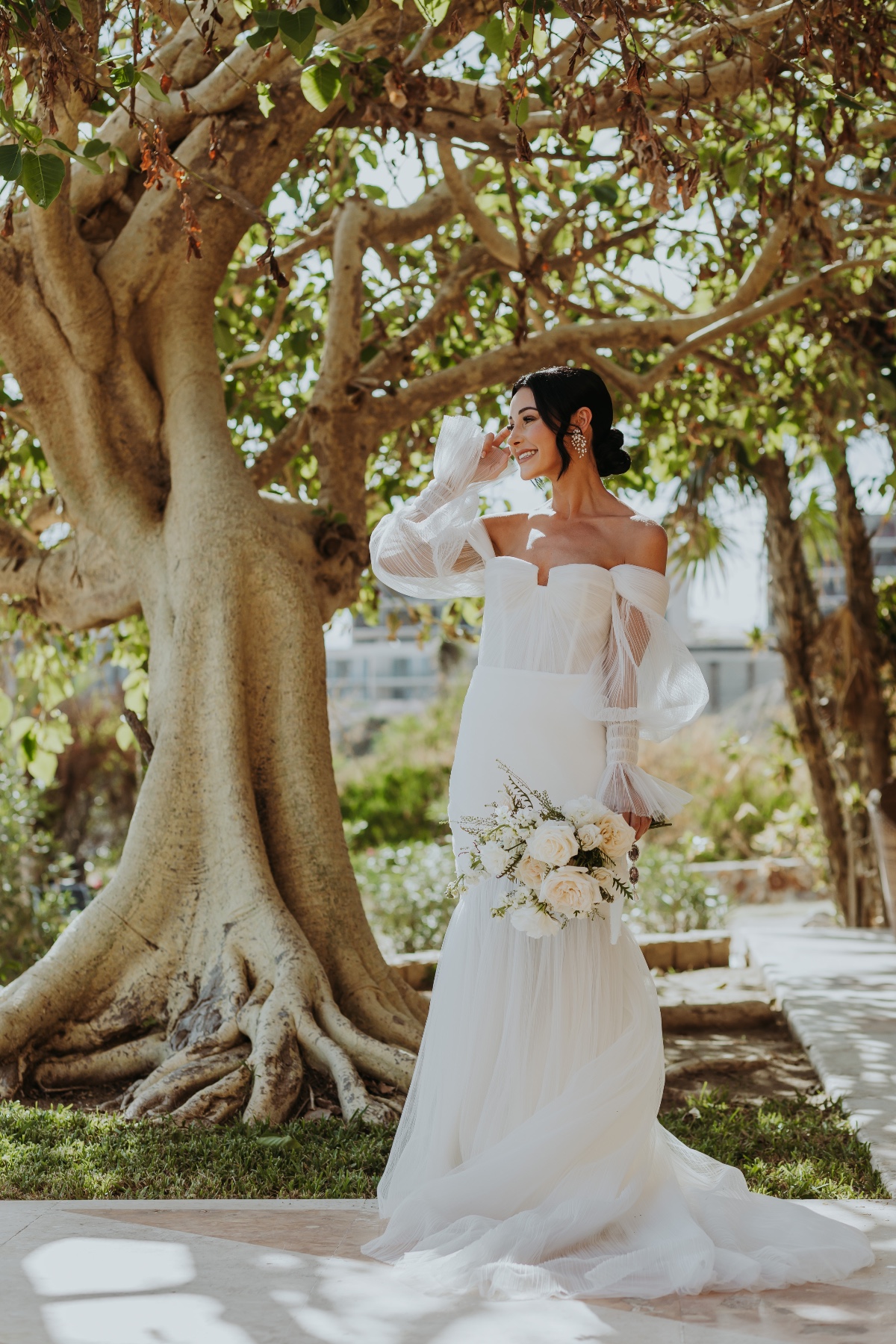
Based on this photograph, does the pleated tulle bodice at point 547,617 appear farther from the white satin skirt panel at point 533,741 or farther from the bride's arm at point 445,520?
the bride's arm at point 445,520

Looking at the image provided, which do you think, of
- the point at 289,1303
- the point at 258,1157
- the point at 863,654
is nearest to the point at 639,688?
the point at 289,1303

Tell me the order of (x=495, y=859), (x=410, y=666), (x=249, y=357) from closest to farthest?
(x=495, y=859) < (x=249, y=357) < (x=410, y=666)

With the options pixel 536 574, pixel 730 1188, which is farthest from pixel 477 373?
pixel 730 1188

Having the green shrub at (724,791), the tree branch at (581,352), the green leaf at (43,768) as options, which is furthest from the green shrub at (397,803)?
the tree branch at (581,352)

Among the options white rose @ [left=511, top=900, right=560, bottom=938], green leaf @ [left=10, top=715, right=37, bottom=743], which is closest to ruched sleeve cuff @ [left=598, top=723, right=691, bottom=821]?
white rose @ [left=511, top=900, right=560, bottom=938]

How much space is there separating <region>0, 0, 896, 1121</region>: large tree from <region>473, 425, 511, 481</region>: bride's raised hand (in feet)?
2.91

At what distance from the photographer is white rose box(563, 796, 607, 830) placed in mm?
3191

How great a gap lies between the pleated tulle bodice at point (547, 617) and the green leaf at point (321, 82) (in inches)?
68.3

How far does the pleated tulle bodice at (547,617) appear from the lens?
3.47 meters

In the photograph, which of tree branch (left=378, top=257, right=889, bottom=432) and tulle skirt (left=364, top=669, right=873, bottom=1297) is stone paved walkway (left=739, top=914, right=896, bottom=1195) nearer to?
tulle skirt (left=364, top=669, right=873, bottom=1297)

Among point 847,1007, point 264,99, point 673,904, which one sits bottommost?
point 847,1007

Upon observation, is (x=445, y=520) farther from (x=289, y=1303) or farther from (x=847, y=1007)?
(x=847, y=1007)

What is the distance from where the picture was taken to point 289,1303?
2693 millimetres

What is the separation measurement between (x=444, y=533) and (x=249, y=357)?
12.0 feet
